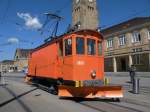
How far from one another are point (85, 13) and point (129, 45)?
25604 millimetres

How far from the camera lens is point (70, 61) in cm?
1452

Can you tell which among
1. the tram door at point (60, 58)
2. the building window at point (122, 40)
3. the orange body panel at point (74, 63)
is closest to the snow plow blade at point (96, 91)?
the orange body panel at point (74, 63)

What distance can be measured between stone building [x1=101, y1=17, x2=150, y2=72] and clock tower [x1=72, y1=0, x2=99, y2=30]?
1483 centimetres

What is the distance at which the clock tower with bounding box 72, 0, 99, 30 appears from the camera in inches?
2987

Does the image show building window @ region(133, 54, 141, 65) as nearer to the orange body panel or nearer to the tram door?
the orange body panel

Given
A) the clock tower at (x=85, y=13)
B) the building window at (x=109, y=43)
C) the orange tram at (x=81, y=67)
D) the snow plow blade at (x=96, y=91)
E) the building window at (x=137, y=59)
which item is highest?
the clock tower at (x=85, y=13)

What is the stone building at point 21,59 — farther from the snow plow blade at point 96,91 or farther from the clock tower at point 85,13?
the snow plow blade at point 96,91

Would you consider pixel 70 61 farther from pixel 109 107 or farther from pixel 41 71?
pixel 41 71

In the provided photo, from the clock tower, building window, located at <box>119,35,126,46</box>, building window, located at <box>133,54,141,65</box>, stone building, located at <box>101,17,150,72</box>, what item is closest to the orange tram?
stone building, located at <box>101,17,150,72</box>

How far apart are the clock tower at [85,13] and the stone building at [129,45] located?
14.8 metres

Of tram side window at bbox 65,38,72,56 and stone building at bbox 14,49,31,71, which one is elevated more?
stone building at bbox 14,49,31,71

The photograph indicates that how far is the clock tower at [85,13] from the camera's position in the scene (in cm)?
7588

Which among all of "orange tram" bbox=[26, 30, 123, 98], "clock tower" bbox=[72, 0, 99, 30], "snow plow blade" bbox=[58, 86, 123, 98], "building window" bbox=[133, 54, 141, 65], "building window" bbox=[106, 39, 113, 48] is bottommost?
"snow plow blade" bbox=[58, 86, 123, 98]

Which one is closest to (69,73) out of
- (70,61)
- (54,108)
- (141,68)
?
(70,61)
